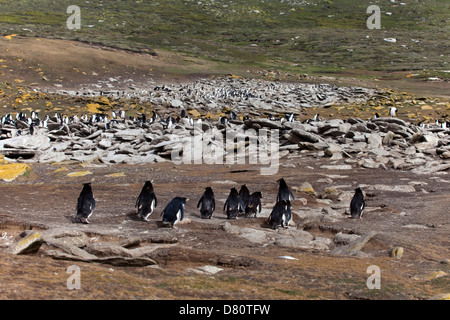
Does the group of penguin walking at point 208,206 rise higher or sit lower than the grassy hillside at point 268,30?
lower

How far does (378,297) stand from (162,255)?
2.56 meters

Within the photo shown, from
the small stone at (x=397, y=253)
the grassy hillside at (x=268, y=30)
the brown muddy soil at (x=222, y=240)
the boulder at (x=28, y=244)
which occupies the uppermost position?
the grassy hillside at (x=268, y=30)

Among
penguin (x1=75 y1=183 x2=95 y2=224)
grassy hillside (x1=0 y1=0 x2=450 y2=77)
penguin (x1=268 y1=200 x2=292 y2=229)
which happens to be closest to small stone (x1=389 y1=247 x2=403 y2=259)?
penguin (x1=268 y1=200 x2=292 y2=229)

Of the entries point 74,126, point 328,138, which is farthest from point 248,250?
point 74,126

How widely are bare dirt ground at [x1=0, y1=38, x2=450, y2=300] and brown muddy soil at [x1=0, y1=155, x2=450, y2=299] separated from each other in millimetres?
18

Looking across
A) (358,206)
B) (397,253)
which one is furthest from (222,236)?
(358,206)

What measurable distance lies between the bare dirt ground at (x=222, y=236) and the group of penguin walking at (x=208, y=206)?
0.73 ft

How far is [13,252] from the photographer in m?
5.45

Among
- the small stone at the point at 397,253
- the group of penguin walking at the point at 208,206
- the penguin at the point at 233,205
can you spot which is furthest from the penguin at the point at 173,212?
the small stone at the point at 397,253

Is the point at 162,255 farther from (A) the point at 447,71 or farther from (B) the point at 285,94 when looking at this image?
(A) the point at 447,71

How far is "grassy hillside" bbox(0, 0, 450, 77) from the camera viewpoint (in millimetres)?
59125

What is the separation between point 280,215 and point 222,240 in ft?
5.64

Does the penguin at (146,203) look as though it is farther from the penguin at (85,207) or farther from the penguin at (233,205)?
the penguin at (233,205)

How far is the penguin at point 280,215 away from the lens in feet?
30.0
